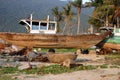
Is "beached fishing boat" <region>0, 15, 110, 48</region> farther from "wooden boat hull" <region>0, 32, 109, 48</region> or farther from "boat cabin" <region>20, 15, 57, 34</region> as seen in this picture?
"boat cabin" <region>20, 15, 57, 34</region>

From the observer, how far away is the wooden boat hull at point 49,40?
26.1 m

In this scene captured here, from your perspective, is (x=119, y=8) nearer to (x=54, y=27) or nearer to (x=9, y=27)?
(x=54, y=27)

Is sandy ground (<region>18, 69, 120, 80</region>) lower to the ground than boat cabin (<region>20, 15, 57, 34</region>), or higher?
lower

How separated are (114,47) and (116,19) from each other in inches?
790

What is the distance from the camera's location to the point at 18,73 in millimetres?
15789

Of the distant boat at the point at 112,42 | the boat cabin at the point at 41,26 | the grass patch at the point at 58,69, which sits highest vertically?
the boat cabin at the point at 41,26

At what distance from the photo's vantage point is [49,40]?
87.9 ft

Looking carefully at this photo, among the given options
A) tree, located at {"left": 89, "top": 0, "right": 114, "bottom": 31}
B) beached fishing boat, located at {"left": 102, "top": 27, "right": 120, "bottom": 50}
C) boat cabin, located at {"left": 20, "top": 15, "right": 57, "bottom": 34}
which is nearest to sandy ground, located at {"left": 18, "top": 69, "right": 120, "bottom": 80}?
beached fishing boat, located at {"left": 102, "top": 27, "right": 120, "bottom": 50}

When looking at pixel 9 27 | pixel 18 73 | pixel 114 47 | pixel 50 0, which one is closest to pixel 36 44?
pixel 114 47

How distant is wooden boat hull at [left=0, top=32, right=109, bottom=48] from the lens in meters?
26.1

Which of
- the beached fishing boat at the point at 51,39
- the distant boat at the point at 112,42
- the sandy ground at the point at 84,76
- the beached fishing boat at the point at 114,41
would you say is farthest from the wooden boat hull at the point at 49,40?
the sandy ground at the point at 84,76

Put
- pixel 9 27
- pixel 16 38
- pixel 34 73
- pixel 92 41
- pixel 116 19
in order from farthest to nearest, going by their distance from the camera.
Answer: pixel 9 27 → pixel 116 19 → pixel 92 41 → pixel 16 38 → pixel 34 73

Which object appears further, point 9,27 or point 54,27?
point 9,27

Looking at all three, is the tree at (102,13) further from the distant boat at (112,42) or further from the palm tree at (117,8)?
the distant boat at (112,42)
